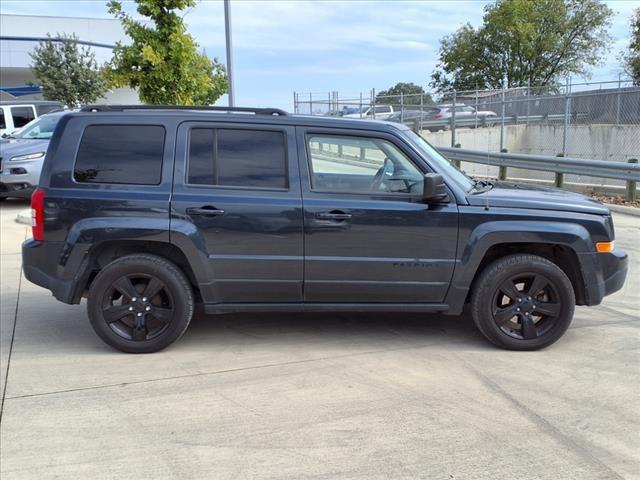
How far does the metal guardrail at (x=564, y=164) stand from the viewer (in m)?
10.6

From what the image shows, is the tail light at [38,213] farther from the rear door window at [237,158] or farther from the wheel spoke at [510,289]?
the wheel spoke at [510,289]

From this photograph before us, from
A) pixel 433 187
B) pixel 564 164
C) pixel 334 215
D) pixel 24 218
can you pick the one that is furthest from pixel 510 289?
pixel 24 218

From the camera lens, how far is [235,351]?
470 centimetres

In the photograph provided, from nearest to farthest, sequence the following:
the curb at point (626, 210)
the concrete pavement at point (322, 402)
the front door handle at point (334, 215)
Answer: the concrete pavement at point (322, 402) → the front door handle at point (334, 215) → the curb at point (626, 210)

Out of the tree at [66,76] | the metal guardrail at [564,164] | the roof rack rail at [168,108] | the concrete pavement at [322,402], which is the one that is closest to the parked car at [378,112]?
the metal guardrail at [564,164]

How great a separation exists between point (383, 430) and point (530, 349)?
1.80 meters

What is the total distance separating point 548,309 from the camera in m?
4.61

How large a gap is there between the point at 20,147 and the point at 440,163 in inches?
384

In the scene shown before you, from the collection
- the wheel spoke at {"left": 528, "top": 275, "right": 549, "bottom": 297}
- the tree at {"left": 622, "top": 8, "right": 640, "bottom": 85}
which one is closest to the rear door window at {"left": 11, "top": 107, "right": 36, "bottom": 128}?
the wheel spoke at {"left": 528, "top": 275, "right": 549, "bottom": 297}

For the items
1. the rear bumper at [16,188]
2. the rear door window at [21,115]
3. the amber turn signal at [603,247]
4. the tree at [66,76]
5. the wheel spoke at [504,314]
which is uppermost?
the tree at [66,76]

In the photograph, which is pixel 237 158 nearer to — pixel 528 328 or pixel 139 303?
pixel 139 303

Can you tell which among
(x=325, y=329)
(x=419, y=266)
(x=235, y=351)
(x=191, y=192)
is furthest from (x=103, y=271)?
(x=419, y=266)

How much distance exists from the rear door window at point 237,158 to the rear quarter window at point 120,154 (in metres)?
0.29

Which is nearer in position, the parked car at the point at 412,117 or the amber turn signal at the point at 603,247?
the amber turn signal at the point at 603,247
